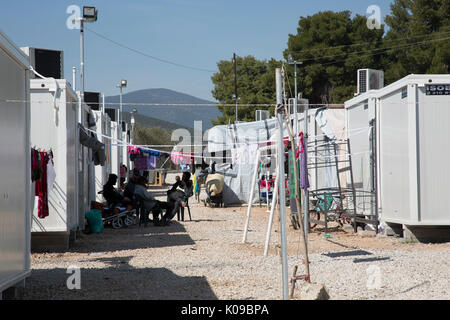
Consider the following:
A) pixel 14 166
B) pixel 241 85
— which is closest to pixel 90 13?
pixel 14 166

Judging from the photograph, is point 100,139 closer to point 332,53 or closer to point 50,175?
point 50,175

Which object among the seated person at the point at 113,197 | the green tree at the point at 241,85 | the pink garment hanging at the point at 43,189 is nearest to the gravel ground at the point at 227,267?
the pink garment hanging at the point at 43,189

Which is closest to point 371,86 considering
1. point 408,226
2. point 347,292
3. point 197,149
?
point 408,226

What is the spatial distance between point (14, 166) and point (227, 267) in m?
3.31

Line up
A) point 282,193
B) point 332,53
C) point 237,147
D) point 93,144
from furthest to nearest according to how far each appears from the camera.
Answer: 1. point 332,53
2. point 237,147
3. point 93,144
4. point 282,193

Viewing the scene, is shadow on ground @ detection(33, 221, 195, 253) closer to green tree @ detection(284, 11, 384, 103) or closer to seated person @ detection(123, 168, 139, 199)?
seated person @ detection(123, 168, 139, 199)

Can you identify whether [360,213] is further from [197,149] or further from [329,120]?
[197,149]

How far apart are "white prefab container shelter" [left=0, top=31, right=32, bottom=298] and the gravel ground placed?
→ 1.85ft

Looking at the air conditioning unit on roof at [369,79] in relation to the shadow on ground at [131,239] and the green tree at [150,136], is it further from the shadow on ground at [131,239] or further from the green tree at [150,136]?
the green tree at [150,136]

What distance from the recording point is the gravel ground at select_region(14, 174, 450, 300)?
22.0ft

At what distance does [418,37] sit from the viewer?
1350 inches
